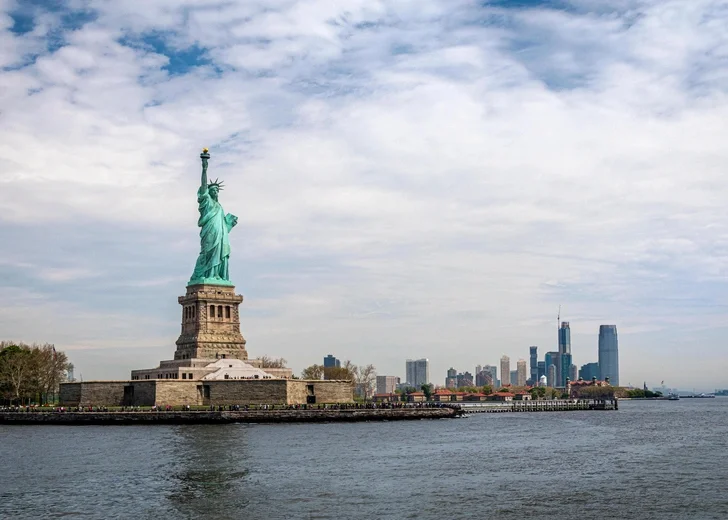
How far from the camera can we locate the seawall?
3469 inches

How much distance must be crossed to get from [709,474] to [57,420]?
6571 centimetres

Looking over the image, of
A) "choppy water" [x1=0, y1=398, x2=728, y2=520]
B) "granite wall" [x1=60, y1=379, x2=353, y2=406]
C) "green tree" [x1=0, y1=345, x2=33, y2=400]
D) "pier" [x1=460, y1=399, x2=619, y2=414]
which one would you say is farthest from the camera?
"pier" [x1=460, y1=399, x2=619, y2=414]

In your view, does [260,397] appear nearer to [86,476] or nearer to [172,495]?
[86,476]

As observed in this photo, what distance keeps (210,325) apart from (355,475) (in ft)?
198

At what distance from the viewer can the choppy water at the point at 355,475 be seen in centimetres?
3897

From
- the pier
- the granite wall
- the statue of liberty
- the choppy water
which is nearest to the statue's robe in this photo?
the statue of liberty

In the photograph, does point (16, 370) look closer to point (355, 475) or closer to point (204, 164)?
point (204, 164)

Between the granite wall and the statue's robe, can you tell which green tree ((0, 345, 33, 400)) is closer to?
the granite wall

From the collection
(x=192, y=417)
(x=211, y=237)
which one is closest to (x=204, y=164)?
(x=211, y=237)

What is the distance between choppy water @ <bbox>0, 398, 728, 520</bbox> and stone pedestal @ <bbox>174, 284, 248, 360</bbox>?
88.8ft

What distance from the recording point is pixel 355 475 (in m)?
48.8

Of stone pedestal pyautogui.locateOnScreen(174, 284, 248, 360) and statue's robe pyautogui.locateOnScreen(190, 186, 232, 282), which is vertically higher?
statue's robe pyautogui.locateOnScreen(190, 186, 232, 282)

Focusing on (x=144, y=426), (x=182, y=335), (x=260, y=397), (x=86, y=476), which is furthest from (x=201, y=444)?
(x=182, y=335)

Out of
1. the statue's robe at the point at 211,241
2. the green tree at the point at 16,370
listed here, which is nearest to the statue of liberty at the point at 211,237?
the statue's robe at the point at 211,241
